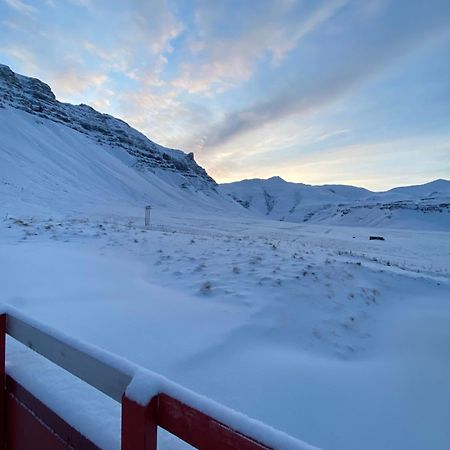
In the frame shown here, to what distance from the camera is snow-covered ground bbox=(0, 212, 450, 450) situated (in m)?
3.09

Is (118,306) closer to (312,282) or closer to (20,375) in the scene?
(20,375)

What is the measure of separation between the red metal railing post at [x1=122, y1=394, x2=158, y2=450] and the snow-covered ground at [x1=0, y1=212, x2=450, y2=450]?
47cm

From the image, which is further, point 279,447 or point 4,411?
point 4,411

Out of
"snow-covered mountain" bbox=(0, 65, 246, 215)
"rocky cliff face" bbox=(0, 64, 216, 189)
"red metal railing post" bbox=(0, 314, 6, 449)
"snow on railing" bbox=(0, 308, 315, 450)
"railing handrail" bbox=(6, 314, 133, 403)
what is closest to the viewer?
"snow on railing" bbox=(0, 308, 315, 450)

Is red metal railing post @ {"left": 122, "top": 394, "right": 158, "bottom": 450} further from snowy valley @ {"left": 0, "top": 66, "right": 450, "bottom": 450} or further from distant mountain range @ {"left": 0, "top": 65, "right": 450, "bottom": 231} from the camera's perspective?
distant mountain range @ {"left": 0, "top": 65, "right": 450, "bottom": 231}

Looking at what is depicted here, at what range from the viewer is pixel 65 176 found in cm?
4075

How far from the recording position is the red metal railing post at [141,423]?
132 cm

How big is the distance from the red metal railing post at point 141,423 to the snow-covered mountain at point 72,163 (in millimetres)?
21658

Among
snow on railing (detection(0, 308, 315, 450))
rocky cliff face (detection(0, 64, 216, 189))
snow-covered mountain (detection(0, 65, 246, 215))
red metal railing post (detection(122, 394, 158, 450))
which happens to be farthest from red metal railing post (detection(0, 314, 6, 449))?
rocky cliff face (detection(0, 64, 216, 189))

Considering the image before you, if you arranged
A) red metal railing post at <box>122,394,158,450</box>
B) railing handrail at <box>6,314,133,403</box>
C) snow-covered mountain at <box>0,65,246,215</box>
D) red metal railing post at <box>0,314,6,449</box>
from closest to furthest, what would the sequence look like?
red metal railing post at <box>122,394,158,450</box>
railing handrail at <box>6,314,133,403</box>
red metal railing post at <box>0,314,6,449</box>
snow-covered mountain at <box>0,65,246,215</box>

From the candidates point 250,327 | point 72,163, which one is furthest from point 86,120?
point 250,327

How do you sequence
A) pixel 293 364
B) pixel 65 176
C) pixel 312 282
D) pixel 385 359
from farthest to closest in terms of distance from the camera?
pixel 65 176
pixel 312 282
pixel 385 359
pixel 293 364

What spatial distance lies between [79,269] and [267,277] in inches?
157

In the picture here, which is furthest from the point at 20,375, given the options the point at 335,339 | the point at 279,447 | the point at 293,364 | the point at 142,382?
the point at 335,339
